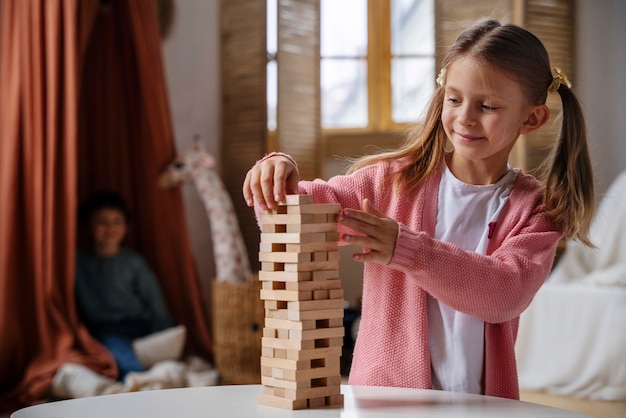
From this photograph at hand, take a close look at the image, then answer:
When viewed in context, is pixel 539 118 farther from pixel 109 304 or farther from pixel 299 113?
pixel 299 113

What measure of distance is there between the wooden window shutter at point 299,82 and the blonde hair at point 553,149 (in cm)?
289

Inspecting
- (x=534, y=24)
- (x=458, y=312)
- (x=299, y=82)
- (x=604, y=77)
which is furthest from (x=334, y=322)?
(x=604, y=77)

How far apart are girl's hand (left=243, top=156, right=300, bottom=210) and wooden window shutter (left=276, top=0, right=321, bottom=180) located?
313 centimetres

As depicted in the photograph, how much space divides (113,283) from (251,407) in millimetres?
2812

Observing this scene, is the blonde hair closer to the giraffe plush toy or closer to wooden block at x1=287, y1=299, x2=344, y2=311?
wooden block at x1=287, y1=299, x2=344, y2=311

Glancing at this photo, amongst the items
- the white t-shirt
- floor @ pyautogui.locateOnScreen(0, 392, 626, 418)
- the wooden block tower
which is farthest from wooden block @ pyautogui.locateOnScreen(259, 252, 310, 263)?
floor @ pyautogui.locateOnScreen(0, 392, 626, 418)

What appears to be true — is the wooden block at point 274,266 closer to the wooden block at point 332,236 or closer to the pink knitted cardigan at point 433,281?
the wooden block at point 332,236

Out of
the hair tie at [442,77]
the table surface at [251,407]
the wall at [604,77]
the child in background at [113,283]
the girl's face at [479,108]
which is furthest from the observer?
the wall at [604,77]

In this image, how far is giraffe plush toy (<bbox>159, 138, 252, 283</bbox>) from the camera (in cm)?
382

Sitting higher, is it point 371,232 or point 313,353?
point 371,232

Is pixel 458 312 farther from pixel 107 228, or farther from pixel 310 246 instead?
pixel 107 228

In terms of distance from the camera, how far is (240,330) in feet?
12.3

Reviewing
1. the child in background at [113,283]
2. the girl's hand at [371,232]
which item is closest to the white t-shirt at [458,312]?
the girl's hand at [371,232]

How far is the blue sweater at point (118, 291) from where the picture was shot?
3650 millimetres
